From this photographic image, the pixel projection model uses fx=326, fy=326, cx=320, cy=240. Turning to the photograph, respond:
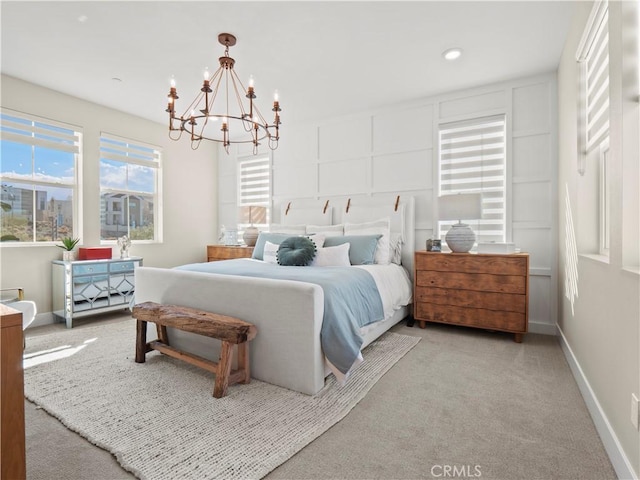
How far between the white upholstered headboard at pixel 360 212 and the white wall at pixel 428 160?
90 mm

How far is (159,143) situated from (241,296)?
3.75 meters

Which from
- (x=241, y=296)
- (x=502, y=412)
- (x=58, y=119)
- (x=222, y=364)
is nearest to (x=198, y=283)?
(x=241, y=296)

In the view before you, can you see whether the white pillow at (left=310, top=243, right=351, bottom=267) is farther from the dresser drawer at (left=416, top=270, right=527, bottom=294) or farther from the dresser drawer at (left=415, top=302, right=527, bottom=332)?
the dresser drawer at (left=415, top=302, right=527, bottom=332)

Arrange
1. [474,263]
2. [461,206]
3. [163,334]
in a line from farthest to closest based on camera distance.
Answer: [461,206] < [474,263] < [163,334]

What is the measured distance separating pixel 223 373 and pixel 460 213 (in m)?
2.68

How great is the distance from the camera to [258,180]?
17.9 ft

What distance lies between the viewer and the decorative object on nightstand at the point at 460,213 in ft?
10.8

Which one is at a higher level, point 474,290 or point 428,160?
point 428,160

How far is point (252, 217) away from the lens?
16.3 feet

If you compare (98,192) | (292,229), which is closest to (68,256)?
(98,192)

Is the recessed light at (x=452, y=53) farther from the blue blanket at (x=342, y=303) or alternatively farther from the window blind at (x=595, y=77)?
the blue blanket at (x=342, y=303)

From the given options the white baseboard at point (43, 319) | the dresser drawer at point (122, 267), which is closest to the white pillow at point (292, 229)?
the dresser drawer at point (122, 267)

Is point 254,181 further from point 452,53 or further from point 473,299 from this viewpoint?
point 473,299

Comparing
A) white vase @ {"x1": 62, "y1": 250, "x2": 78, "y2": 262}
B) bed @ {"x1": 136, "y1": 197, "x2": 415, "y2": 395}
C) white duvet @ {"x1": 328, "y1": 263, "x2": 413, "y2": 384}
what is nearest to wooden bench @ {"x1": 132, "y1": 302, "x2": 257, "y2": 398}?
bed @ {"x1": 136, "y1": 197, "x2": 415, "y2": 395}
